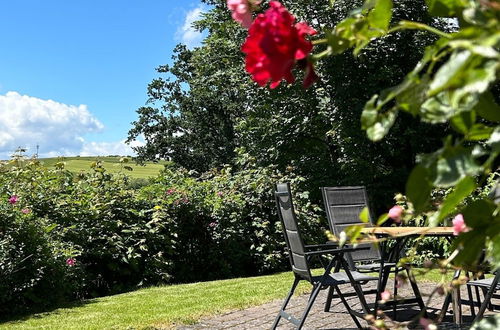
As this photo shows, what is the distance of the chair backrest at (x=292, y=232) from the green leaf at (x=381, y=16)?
8.92 feet

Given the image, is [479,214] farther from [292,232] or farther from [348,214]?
[348,214]

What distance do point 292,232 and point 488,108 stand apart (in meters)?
2.97

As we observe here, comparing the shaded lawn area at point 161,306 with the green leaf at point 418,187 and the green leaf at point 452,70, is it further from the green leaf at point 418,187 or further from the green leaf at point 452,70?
the green leaf at point 452,70

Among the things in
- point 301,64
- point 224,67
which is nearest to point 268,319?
point 301,64

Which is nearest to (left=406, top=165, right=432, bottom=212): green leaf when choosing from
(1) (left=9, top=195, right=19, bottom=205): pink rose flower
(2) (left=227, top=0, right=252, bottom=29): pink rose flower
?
(2) (left=227, top=0, right=252, bottom=29): pink rose flower

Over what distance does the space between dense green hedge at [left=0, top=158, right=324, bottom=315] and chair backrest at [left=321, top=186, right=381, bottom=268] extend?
3369 millimetres

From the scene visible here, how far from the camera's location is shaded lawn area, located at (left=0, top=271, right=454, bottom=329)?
482cm

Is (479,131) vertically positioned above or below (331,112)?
below

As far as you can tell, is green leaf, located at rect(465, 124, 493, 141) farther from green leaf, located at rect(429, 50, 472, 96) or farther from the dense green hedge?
the dense green hedge

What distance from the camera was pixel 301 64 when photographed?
29.0 inches

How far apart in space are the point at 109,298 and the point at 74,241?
1099 mm

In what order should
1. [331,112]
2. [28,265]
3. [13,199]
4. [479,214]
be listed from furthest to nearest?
[331,112], [13,199], [28,265], [479,214]

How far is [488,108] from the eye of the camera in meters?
0.73

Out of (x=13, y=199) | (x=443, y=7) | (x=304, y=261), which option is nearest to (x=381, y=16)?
(x=443, y=7)
